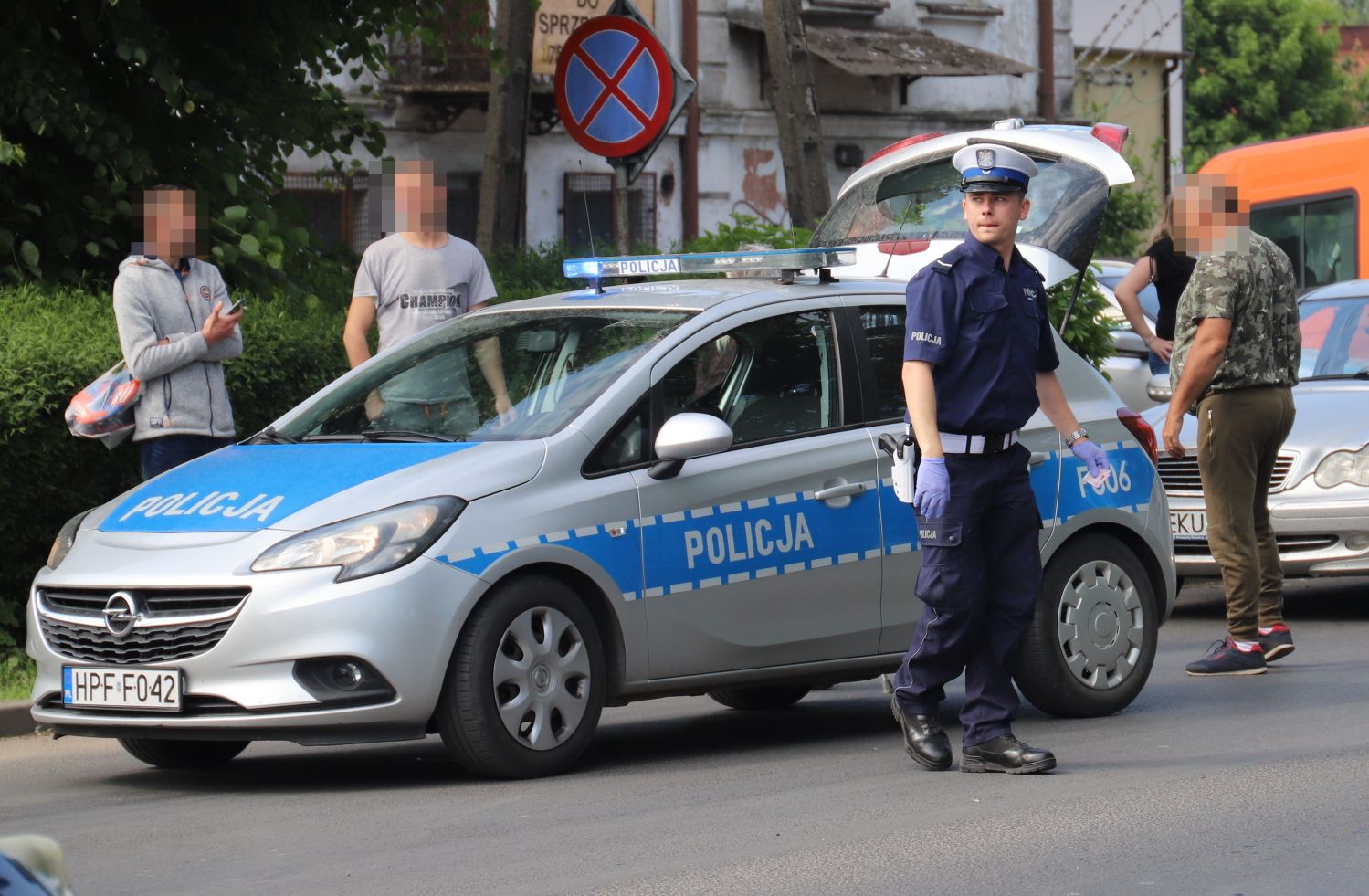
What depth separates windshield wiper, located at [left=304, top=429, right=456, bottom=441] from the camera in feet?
23.4

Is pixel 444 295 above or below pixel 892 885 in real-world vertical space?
above

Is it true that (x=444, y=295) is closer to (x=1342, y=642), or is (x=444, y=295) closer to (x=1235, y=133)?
(x=1342, y=642)

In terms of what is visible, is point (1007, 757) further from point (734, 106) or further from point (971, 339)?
point (734, 106)

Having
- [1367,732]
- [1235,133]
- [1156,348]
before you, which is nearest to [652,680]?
[1367,732]

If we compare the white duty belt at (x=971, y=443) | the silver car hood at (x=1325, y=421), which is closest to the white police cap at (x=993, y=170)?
the white duty belt at (x=971, y=443)

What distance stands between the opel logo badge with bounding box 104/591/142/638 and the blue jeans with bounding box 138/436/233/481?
2.14 meters

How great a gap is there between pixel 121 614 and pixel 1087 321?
812 cm

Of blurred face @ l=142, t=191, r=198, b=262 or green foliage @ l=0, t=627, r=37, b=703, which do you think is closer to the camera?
green foliage @ l=0, t=627, r=37, b=703

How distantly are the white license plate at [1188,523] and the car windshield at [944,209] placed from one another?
140 cm

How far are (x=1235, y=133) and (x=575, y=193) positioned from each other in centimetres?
2619

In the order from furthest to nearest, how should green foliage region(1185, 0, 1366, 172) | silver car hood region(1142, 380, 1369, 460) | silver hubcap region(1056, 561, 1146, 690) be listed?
green foliage region(1185, 0, 1366, 172)
silver car hood region(1142, 380, 1369, 460)
silver hubcap region(1056, 561, 1146, 690)

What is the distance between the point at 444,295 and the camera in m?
9.41

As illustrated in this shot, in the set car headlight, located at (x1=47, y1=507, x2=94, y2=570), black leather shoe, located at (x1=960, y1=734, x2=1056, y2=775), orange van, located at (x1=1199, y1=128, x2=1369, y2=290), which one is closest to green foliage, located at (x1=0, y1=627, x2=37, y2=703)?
car headlight, located at (x1=47, y1=507, x2=94, y2=570)

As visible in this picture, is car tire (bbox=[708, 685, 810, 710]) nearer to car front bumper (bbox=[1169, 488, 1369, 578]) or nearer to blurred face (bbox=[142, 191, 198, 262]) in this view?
blurred face (bbox=[142, 191, 198, 262])
